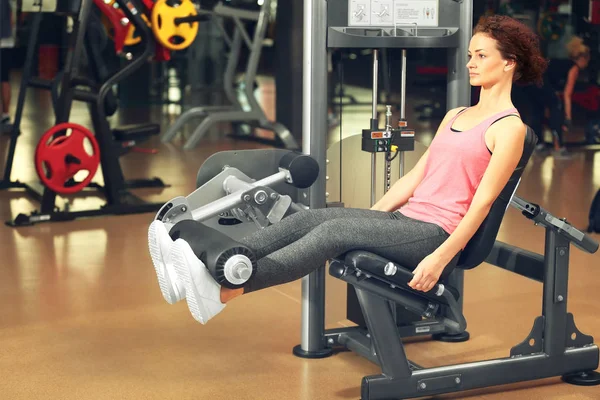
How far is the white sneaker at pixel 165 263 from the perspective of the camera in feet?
8.71

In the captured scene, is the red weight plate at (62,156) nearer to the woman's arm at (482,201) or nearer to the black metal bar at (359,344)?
the black metal bar at (359,344)

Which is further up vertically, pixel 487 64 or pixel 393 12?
pixel 393 12

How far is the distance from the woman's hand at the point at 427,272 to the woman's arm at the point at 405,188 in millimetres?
376

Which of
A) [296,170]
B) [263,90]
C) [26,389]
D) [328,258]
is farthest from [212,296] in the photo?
[263,90]

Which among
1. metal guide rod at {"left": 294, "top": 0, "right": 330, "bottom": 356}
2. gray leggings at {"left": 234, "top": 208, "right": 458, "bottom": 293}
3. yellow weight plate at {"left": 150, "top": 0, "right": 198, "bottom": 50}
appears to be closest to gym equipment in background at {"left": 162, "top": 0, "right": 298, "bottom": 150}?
yellow weight plate at {"left": 150, "top": 0, "right": 198, "bottom": 50}

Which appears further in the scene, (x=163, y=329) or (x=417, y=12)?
(x=163, y=329)

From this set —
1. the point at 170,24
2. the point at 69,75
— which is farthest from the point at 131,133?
the point at 170,24

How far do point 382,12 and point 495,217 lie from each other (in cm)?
85

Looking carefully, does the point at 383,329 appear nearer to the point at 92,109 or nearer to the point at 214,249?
the point at 214,249

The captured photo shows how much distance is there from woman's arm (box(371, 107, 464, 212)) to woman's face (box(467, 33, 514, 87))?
0.67 feet

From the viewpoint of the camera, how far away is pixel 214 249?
8.18 feet

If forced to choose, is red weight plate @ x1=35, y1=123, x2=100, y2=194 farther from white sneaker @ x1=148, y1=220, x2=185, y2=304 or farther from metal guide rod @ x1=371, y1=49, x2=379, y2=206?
white sneaker @ x1=148, y1=220, x2=185, y2=304

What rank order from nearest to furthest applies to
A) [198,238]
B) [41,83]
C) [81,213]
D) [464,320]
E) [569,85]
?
1. [198,238]
2. [464,320]
3. [81,213]
4. [41,83]
5. [569,85]

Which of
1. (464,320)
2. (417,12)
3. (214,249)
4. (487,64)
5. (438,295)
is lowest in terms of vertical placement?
(464,320)
